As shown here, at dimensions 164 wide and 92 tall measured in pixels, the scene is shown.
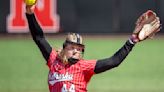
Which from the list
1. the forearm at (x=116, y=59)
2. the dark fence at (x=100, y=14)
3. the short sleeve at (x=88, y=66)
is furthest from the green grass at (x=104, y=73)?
the forearm at (x=116, y=59)

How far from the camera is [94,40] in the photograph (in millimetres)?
10781

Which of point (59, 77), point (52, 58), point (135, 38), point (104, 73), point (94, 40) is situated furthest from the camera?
point (94, 40)

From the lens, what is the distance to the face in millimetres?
5484

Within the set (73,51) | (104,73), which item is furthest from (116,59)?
(104,73)

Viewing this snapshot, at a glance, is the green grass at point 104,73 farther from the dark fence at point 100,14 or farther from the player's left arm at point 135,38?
the player's left arm at point 135,38

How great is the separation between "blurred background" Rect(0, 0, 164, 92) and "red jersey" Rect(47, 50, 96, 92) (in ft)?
14.7

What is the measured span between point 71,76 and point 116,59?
443 mm

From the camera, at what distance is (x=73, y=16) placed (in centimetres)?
1041

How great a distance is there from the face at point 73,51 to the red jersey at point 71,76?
95mm

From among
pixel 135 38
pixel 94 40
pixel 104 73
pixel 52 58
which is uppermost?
pixel 135 38

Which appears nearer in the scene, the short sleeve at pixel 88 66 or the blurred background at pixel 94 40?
the short sleeve at pixel 88 66

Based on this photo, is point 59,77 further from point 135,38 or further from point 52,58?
point 135,38

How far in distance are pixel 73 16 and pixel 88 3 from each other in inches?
12.1

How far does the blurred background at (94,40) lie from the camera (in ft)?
33.2
